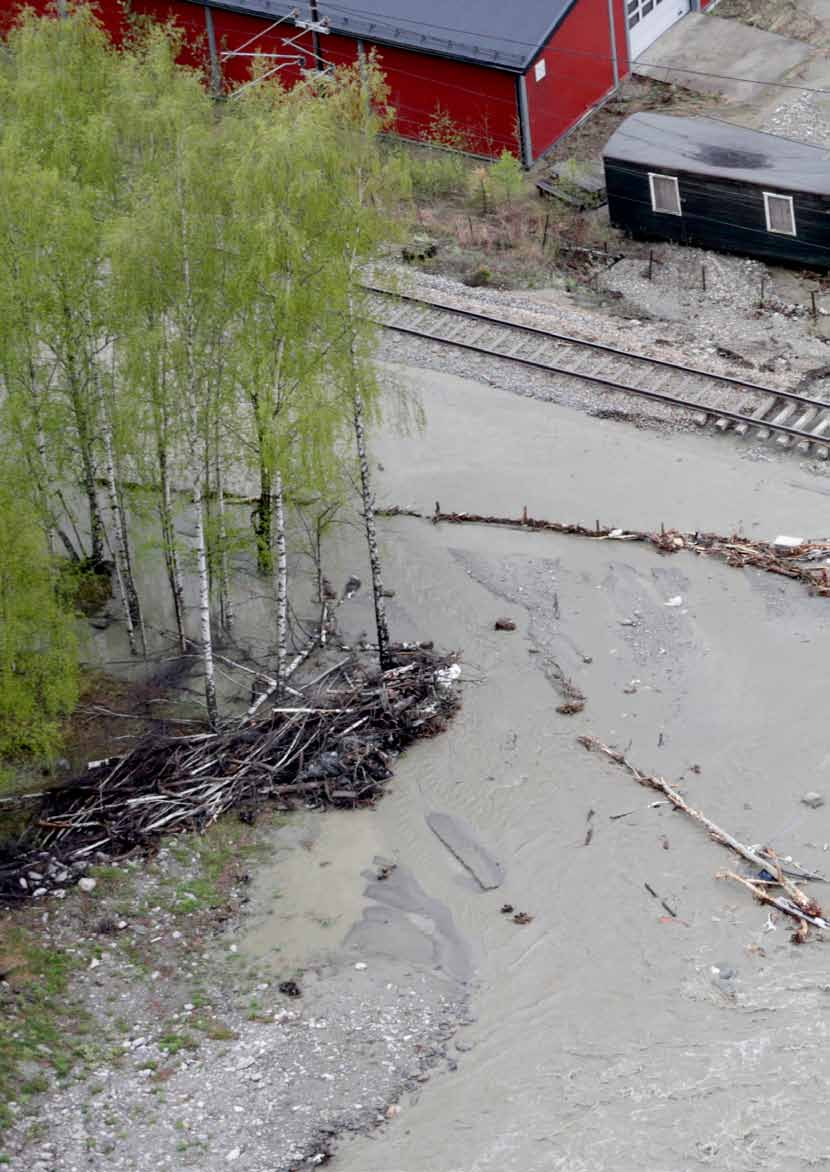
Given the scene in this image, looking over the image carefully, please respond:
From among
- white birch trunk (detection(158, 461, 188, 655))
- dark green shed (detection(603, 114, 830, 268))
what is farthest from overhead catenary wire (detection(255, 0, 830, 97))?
white birch trunk (detection(158, 461, 188, 655))

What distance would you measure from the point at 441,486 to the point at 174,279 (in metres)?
9.67

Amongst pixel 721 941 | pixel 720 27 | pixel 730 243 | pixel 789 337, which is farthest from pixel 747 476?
pixel 720 27

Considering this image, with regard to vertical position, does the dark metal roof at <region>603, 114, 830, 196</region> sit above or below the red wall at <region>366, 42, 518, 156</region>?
below

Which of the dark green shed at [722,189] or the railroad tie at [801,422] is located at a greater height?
the dark green shed at [722,189]

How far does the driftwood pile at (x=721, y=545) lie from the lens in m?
27.4

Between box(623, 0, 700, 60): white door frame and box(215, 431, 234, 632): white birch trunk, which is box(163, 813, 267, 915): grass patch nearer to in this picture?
box(215, 431, 234, 632): white birch trunk

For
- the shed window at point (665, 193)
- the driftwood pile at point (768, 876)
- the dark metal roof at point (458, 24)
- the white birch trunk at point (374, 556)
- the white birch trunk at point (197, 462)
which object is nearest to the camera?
the driftwood pile at point (768, 876)

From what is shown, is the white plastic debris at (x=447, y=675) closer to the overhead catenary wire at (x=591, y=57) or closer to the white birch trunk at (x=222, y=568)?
the white birch trunk at (x=222, y=568)

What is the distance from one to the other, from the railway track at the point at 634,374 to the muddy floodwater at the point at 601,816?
0.79 metres

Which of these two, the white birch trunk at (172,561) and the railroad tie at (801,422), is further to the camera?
the railroad tie at (801,422)

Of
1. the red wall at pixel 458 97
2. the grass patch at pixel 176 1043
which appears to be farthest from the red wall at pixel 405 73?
the grass patch at pixel 176 1043

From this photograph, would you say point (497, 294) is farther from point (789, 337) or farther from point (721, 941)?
point (721, 941)

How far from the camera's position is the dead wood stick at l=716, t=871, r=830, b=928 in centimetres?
2097

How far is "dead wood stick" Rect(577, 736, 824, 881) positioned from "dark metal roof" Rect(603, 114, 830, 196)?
1681cm
